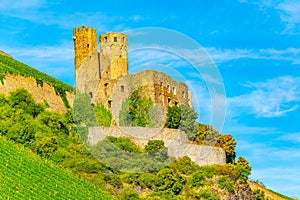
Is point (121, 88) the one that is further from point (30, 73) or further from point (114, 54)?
point (30, 73)

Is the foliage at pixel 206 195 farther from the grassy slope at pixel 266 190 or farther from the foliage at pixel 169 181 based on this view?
the grassy slope at pixel 266 190

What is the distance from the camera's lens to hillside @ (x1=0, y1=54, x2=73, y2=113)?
60.7 metres

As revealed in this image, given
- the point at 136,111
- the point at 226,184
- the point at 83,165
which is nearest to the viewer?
the point at 83,165

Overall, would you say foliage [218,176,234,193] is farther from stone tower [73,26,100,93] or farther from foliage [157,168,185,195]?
stone tower [73,26,100,93]

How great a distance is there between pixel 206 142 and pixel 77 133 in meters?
8.34

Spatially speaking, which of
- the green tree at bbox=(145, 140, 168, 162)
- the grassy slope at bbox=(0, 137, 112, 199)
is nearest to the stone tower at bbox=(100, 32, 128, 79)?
the green tree at bbox=(145, 140, 168, 162)

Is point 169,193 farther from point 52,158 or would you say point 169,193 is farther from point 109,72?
point 109,72

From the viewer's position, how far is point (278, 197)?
65.4m

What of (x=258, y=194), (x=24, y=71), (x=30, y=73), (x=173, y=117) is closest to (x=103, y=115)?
(x=173, y=117)

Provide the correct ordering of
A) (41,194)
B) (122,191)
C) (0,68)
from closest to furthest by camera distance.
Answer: (41,194)
(122,191)
(0,68)

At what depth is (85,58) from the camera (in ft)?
214

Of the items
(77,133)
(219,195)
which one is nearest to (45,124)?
(77,133)

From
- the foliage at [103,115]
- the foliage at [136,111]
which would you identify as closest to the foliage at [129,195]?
the foliage at [136,111]

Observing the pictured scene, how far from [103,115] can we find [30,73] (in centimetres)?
792
